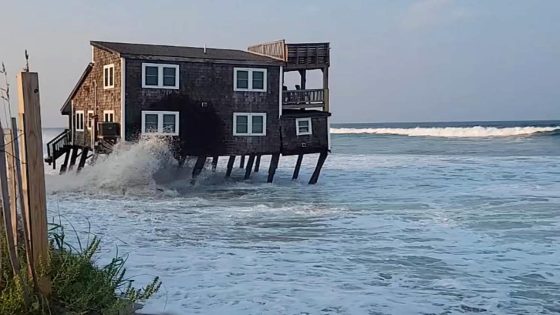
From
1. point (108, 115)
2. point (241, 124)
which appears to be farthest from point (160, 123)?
point (241, 124)

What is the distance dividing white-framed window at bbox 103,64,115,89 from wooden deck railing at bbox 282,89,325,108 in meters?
7.03

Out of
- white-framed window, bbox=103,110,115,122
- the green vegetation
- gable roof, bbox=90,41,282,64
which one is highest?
gable roof, bbox=90,41,282,64

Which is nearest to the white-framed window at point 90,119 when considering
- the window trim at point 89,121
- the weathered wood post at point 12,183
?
the window trim at point 89,121

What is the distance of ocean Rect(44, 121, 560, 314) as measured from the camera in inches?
336

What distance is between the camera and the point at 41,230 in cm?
517

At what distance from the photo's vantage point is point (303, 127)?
92.5 ft

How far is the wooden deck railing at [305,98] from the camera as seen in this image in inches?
1099

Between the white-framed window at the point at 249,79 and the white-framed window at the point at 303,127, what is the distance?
219 centimetres

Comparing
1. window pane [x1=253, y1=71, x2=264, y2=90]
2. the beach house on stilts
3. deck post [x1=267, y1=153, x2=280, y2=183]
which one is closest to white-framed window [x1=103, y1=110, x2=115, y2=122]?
the beach house on stilts

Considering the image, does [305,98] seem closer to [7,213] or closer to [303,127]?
[303,127]

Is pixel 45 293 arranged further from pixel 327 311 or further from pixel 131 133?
pixel 131 133

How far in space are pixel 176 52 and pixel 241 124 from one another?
3.89 metres

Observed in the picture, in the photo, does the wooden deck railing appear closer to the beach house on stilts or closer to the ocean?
the beach house on stilts

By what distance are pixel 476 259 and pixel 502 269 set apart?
867 mm
